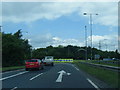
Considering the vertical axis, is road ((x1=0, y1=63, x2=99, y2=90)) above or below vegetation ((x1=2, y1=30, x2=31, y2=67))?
below

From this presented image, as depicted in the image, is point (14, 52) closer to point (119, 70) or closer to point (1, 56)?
point (1, 56)

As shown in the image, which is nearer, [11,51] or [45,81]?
[45,81]

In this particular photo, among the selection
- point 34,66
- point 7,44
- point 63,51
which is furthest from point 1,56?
point 63,51

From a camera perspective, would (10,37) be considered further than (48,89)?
Yes

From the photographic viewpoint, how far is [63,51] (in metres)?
152

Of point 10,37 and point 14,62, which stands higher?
point 10,37

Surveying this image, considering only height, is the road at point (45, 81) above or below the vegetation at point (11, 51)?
below

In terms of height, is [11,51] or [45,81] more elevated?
[11,51]

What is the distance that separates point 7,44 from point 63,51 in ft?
313

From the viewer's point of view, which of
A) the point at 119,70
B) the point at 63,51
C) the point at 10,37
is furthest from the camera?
the point at 63,51

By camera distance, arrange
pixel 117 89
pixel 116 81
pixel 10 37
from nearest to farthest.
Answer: pixel 117 89, pixel 116 81, pixel 10 37

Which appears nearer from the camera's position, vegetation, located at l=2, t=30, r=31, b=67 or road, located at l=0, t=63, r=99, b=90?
road, located at l=0, t=63, r=99, b=90

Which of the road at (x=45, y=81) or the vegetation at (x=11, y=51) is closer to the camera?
the road at (x=45, y=81)

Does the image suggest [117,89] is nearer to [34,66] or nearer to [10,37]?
[34,66]
